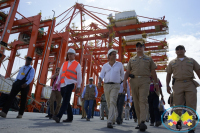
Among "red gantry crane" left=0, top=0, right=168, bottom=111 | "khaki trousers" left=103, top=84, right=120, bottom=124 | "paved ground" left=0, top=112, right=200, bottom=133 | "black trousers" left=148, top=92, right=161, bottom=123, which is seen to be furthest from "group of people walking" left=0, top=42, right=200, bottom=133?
"red gantry crane" left=0, top=0, right=168, bottom=111

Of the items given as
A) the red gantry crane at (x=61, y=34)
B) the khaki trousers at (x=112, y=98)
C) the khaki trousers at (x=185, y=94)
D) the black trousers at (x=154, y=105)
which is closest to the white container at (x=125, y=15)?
the red gantry crane at (x=61, y=34)

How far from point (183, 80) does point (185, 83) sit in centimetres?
7

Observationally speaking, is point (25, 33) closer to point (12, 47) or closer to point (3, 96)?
point (12, 47)

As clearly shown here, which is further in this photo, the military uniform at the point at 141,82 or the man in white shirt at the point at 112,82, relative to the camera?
the man in white shirt at the point at 112,82

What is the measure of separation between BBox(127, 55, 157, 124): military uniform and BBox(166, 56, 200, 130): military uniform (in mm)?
544

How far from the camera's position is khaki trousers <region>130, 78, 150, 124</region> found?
11.1 ft

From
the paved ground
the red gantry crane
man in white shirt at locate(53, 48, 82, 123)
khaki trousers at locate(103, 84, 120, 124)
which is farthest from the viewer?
the red gantry crane

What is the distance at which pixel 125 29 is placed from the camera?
69.8ft

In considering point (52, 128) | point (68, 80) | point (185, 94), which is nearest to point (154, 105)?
point (185, 94)

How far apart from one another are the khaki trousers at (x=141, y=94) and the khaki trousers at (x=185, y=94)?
61 centimetres

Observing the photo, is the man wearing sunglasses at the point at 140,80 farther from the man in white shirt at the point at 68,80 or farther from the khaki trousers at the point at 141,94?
the man in white shirt at the point at 68,80

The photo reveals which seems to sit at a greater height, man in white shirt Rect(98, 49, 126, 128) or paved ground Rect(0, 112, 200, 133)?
man in white shirt Rect(98, 49, 126, 128)

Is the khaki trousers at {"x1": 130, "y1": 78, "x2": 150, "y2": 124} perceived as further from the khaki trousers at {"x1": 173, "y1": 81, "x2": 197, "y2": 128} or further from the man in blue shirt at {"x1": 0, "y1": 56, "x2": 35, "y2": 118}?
the man in blue shirt at {"x1": 0, "y1": 56, "x2": 35, "y2": 118}

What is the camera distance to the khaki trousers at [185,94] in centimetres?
340
